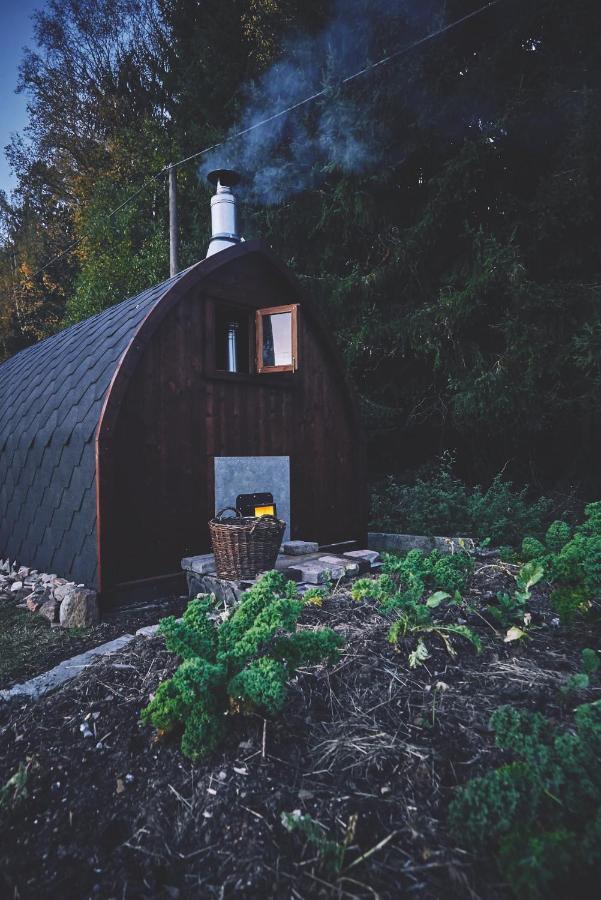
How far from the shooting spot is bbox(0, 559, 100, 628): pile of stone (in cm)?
434

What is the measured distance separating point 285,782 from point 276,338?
493 cm

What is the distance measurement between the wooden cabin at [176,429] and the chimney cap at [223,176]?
1.75 m

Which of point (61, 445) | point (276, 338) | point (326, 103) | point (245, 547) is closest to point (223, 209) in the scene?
point (276, 338)

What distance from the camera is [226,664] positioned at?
188cm

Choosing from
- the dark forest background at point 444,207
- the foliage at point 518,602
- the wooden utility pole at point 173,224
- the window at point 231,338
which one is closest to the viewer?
the foliage at point 518,602

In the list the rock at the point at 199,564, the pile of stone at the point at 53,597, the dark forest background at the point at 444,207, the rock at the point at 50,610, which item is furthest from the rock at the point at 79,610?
the dark forest background at the point at 444,207

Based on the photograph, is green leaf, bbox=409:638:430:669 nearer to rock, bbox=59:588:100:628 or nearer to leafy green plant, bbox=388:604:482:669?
leafy green plant, bbox=388:604:482:669

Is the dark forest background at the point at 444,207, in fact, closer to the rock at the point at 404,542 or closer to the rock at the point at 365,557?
the rock at the point at 404,542

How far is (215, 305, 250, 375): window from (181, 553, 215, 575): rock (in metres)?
2.04

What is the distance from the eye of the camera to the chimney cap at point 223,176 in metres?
6.97

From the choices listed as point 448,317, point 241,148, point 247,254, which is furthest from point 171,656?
point 241,148

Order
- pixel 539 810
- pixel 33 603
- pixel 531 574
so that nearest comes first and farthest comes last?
1. pixel 539 810
2. pixel 531 574
3. pixel 33 603

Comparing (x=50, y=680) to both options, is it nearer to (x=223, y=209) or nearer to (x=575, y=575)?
(x=575, y=575)

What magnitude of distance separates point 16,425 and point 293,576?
4.03 meters
